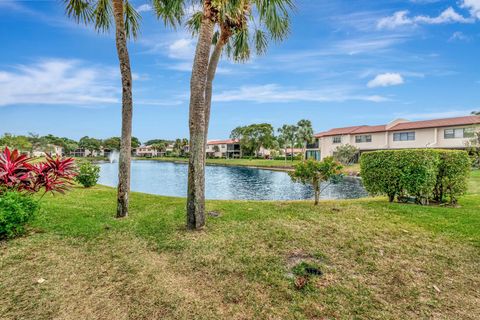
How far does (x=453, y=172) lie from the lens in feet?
24.8

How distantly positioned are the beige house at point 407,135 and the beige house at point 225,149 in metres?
42.1

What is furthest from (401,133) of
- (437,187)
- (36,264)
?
(36,264)

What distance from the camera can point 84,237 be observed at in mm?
4957

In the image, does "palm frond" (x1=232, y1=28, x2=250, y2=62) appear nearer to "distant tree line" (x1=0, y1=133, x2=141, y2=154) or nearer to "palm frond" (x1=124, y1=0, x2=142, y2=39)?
"palm frond" (x1=124, y1=0, x2=142, y2=39)

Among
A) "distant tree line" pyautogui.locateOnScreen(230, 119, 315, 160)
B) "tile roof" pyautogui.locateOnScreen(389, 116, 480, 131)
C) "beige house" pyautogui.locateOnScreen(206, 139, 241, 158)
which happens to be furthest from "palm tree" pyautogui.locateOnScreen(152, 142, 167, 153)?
"tile roof" pyautogui.locateOnScreen(389, 116, 480, 131)

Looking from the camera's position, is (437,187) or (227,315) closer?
(227,315)

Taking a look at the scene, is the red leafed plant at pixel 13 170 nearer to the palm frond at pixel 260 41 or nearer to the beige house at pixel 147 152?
the palm frond at pixel 260 41

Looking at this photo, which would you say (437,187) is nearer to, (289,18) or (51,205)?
(289,18)

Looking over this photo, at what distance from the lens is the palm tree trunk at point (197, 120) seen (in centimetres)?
526

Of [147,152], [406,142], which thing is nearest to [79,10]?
[406,142]

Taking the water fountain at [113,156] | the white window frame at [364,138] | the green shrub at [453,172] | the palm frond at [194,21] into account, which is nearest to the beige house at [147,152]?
the water fountain at [113,156]

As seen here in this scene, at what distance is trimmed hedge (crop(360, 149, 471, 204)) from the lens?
7.32 metres

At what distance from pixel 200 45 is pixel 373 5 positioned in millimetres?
9326

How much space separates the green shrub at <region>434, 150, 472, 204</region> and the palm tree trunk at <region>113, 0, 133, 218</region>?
29.5 feet
